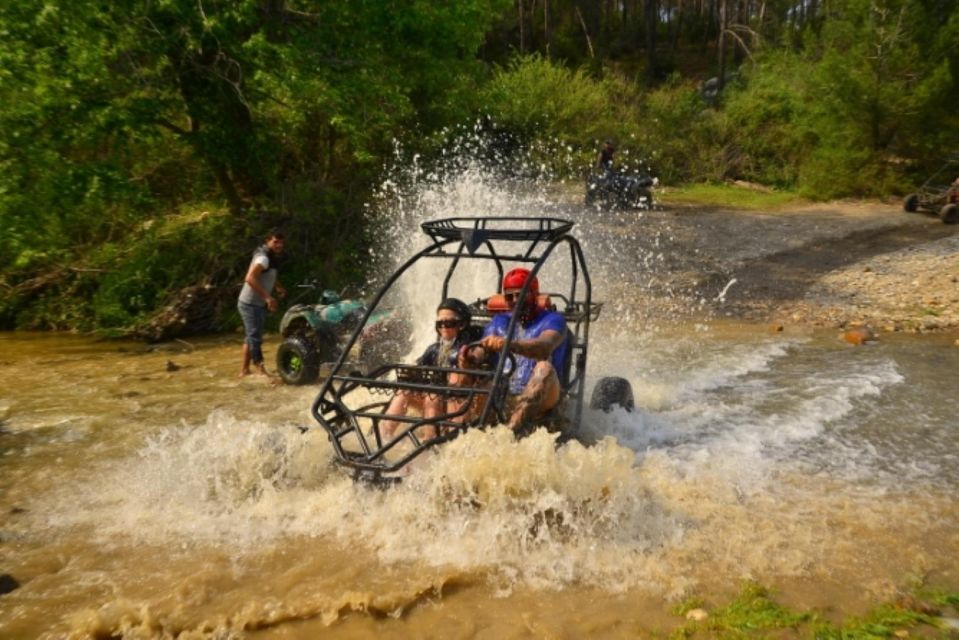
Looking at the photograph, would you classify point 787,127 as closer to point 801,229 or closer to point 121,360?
point 801,229

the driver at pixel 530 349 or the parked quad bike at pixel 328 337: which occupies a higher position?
the driver at pixel 530 349

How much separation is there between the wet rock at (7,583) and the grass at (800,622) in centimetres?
360

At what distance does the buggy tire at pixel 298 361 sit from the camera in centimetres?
823

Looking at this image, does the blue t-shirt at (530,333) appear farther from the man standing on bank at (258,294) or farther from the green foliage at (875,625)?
the man standing on bank at (258,294)

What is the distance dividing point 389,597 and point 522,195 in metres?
13.5

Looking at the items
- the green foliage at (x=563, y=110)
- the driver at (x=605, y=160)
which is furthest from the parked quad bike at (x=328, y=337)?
the green foliage at (x=563, y=110)

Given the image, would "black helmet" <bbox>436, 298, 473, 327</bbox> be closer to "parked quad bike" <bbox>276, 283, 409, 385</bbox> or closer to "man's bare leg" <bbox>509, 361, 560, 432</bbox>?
"man's bare leg" <bbox>509, 361, 560, 432</bbox>

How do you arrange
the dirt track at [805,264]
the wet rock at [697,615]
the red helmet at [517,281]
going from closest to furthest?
the wet rock at [697,615] → the red helmet at [517,281] → the dirt track at [805,264]

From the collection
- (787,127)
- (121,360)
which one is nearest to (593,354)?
(121,360)

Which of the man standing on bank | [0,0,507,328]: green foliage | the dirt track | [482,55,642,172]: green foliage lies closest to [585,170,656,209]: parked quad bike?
the dirt track

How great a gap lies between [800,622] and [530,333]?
2658 mm

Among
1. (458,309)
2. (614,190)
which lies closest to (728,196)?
(614,190)

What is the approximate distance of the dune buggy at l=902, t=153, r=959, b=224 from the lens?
1608 cm

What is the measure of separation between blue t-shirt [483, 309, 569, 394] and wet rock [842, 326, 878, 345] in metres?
5.43
